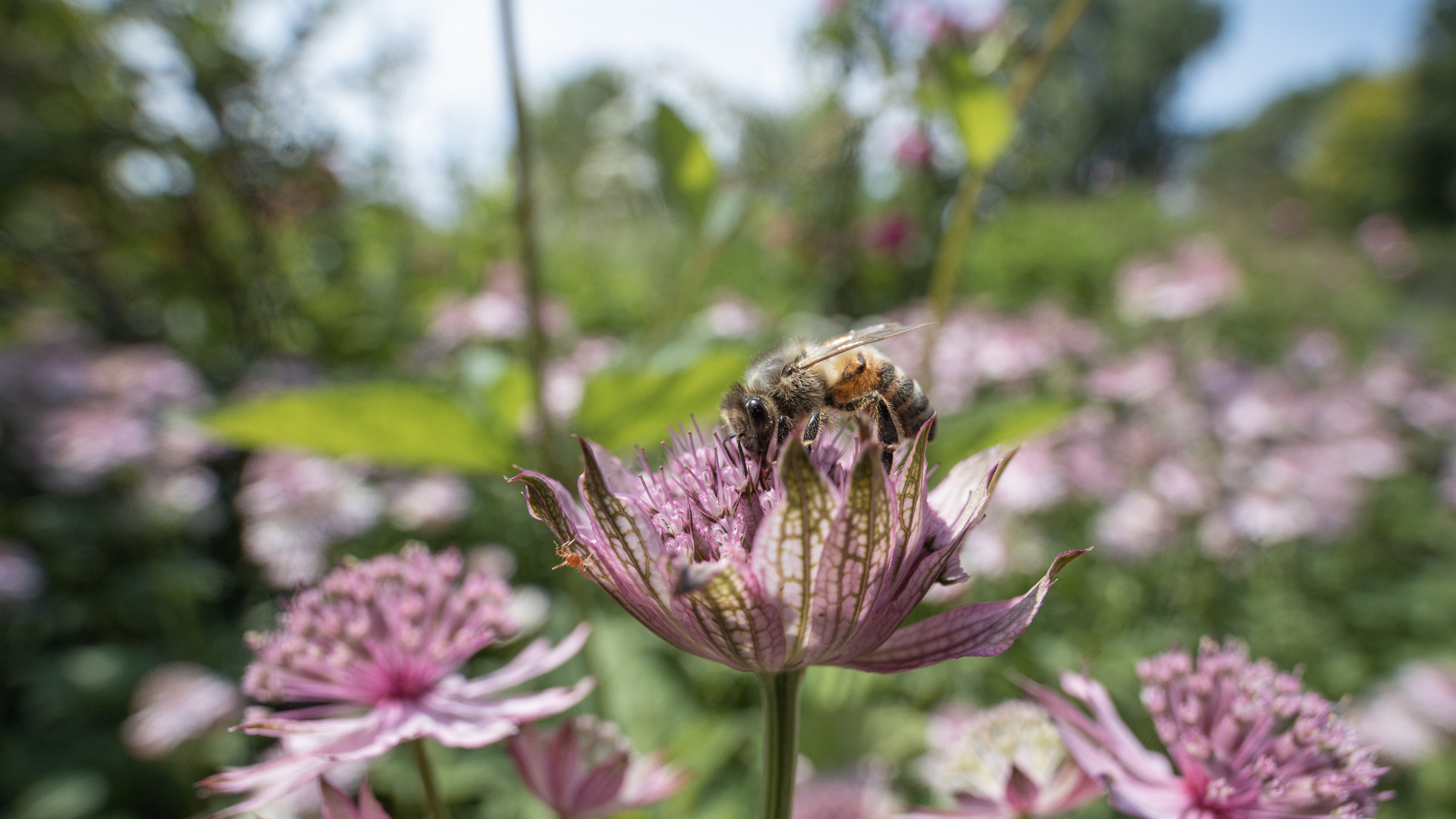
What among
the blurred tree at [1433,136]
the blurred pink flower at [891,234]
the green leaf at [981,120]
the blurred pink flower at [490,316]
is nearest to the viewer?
the green leaf at [981,120]

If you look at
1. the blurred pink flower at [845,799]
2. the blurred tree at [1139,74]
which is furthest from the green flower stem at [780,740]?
the blurred tree at [1139,74]

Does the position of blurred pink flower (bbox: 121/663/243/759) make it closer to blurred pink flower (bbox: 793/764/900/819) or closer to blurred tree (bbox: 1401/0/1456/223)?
blurred pink flower (bbox: 793/764/900/819)

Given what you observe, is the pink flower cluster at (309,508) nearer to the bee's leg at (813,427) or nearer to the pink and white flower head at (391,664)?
the pink and white flower head at (391,664)

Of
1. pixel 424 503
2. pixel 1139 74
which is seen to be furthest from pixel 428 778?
pixel 1139 74

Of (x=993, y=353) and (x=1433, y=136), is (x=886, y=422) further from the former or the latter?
(x=1433, y=136)

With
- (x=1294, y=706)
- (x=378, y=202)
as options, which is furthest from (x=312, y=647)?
(x=378, y=202)

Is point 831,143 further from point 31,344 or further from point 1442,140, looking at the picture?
point 1442,140

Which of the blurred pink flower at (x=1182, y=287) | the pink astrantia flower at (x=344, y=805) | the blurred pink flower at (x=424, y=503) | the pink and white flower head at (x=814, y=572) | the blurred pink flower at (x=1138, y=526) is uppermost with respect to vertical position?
the blurred pink flower at (x=1182, y=287)
